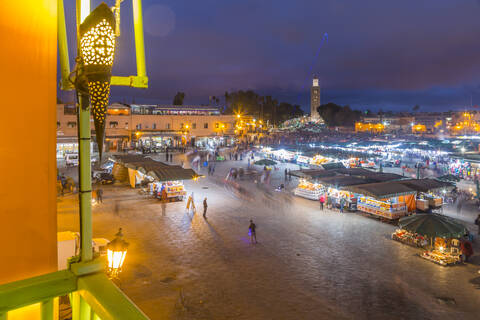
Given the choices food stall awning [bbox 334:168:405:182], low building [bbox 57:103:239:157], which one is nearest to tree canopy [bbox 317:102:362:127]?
low building [bbox 57:103:239:157]

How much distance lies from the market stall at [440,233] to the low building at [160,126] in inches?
1779

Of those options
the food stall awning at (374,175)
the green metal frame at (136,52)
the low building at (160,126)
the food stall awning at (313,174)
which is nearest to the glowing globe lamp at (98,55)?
the green metal frame at (136,52)

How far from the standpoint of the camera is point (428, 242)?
41.9 ft

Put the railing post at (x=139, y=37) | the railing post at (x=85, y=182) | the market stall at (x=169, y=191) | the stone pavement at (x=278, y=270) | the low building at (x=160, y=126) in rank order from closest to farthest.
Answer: the railing post at (x=85, y=182) → the railing post at (x=139, y=37) → the stone pavement at (x=278, y=270) → the market stall at (x=169, y=191) → the low building at (x=160, y=126)

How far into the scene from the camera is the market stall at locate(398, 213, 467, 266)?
11000 millimetres

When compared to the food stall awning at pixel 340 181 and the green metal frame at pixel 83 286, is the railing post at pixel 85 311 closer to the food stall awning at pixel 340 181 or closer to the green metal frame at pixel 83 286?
the green metal frame at pixel 83 286

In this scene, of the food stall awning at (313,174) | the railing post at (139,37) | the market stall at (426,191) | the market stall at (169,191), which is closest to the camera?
the railing post at (139,37)

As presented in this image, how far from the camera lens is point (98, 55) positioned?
69.2 inches

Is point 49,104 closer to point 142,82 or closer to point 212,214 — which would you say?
point 142,82

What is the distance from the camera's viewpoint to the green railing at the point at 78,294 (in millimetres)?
1500

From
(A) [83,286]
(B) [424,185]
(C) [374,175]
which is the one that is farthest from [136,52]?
(C) [374,175]

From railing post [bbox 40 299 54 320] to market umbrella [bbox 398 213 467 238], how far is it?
12139 mm

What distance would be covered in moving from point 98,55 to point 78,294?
1.35 metres

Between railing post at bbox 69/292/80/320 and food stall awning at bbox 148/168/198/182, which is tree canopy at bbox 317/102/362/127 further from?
railing post at bbox 69/292/80/320
